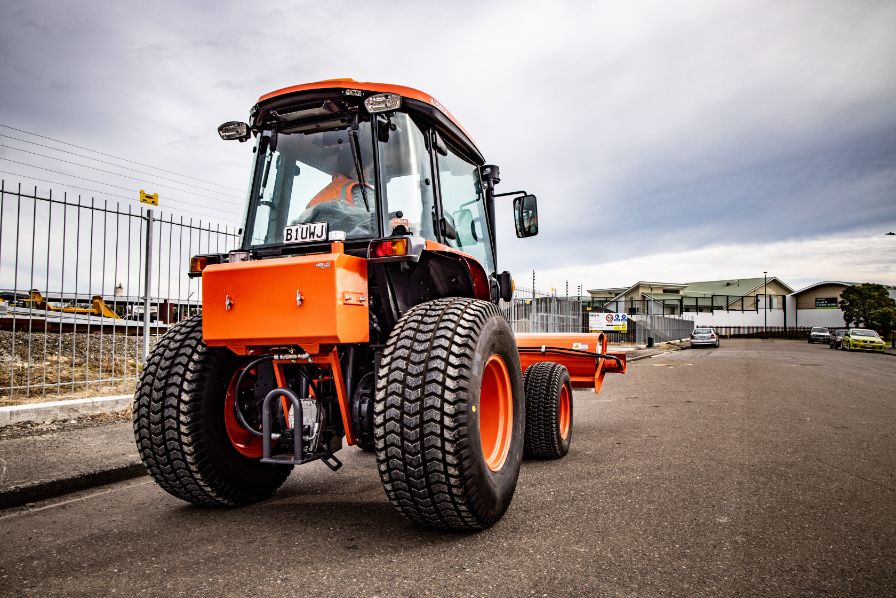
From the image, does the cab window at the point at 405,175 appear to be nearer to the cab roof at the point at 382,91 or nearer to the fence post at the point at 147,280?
the cab roof at the point at 382,91

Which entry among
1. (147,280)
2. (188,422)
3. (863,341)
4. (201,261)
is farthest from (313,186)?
(863,341)

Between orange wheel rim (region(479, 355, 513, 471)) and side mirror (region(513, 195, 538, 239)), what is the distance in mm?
1730

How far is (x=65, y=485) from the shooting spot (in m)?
4.43

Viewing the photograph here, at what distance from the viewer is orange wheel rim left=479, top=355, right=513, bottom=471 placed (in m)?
3.63

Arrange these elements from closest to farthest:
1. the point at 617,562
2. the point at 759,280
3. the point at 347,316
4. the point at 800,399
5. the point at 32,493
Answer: the point at 617,562 → the point at 347,316 → the point at 32,493 → the point at 800,399 → the point at 759,280

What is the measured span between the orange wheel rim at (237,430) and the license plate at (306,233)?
0.98m

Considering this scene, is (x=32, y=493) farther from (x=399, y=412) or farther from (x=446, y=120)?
(x=446, y=120)

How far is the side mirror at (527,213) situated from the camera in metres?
5.00

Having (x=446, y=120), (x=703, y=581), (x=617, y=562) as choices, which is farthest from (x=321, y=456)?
(x=446, y=120)

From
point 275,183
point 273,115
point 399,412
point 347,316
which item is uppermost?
point 273,115

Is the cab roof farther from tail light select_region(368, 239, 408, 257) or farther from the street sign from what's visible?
the street sign

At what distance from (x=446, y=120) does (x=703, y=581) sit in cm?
302

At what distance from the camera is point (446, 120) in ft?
13.0

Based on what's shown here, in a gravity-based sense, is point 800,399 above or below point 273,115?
below
